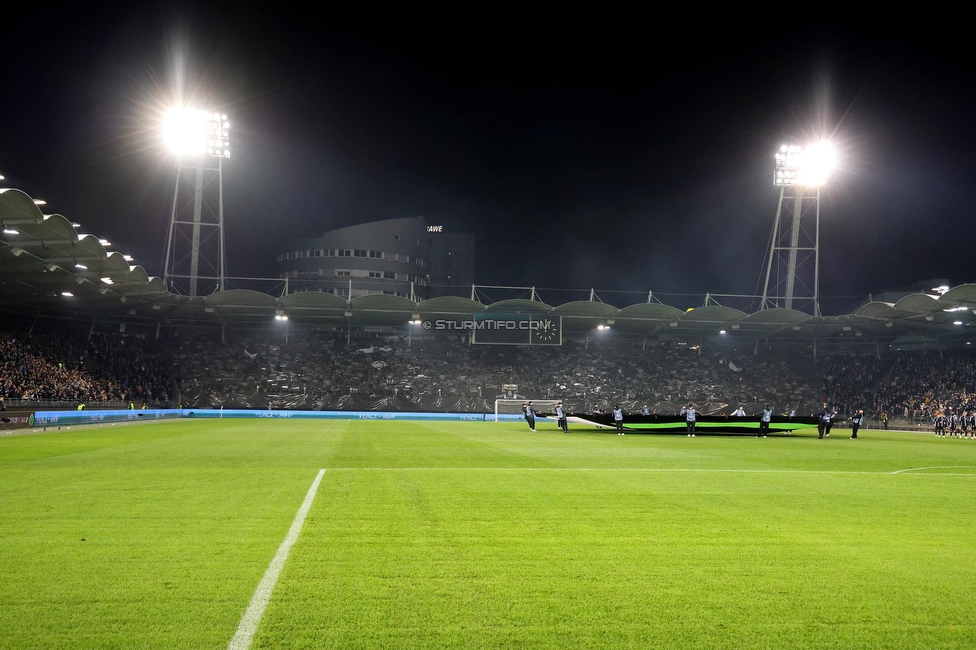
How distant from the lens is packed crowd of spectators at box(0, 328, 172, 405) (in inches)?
1537

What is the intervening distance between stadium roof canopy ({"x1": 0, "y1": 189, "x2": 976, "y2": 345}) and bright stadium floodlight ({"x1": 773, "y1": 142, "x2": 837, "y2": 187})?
899cm

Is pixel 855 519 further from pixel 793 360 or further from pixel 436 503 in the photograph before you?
pixel 793 360

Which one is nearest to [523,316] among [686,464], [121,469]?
[686,464]

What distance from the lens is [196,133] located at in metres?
46.0

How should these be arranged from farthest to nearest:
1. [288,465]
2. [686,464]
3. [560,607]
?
[686,464]
[288,465]
[560,607]

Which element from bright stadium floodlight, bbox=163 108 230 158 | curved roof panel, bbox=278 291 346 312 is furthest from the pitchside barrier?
bright stadium floodlight, bbox=163 108 230 158

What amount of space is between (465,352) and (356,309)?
10.5 metres

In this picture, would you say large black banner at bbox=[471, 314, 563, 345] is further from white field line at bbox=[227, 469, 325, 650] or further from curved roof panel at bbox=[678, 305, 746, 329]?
white field line at bbox=[227, 469, 325, 650]

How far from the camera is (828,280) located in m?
61.3

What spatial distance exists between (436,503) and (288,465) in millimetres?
6256

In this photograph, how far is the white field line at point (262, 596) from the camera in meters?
4.27

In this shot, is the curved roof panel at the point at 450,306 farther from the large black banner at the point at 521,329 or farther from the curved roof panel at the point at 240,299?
the curved roof panel at the point at 240,299

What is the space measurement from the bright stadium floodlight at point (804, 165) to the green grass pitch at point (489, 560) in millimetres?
39901

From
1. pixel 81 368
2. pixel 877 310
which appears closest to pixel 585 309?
pixel 877 310
